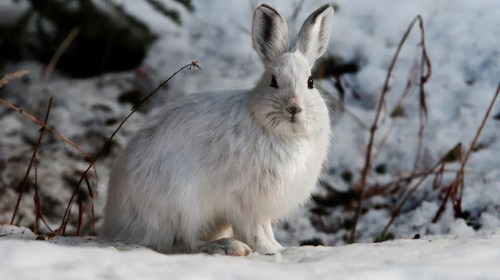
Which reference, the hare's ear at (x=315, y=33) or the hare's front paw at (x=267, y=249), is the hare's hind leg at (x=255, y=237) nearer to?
the hare's front paw at (x=267, y=249)

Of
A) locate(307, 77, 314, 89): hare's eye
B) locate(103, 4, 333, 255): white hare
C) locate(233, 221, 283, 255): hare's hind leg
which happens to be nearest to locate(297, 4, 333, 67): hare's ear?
locate(103, 4, 333, 255): white hare

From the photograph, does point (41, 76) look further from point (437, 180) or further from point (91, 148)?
point (437, 180)

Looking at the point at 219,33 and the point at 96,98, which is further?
the point at 219,33

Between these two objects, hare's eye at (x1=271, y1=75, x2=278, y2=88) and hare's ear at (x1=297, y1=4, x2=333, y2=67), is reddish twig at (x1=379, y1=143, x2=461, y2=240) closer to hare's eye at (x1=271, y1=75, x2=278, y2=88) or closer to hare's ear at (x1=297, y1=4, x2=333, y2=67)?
hare's ear at (x1=297, y1=4, x2=333, y2=67)

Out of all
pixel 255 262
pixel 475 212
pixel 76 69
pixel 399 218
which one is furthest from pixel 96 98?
pixel 255 262

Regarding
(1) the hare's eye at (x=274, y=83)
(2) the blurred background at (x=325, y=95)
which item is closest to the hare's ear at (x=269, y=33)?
(1) the hare's eye at (x=274, y=83)

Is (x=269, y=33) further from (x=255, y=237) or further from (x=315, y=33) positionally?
(x=255, y=237)

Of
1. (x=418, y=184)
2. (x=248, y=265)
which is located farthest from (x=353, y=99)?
(x=248, y=265)
